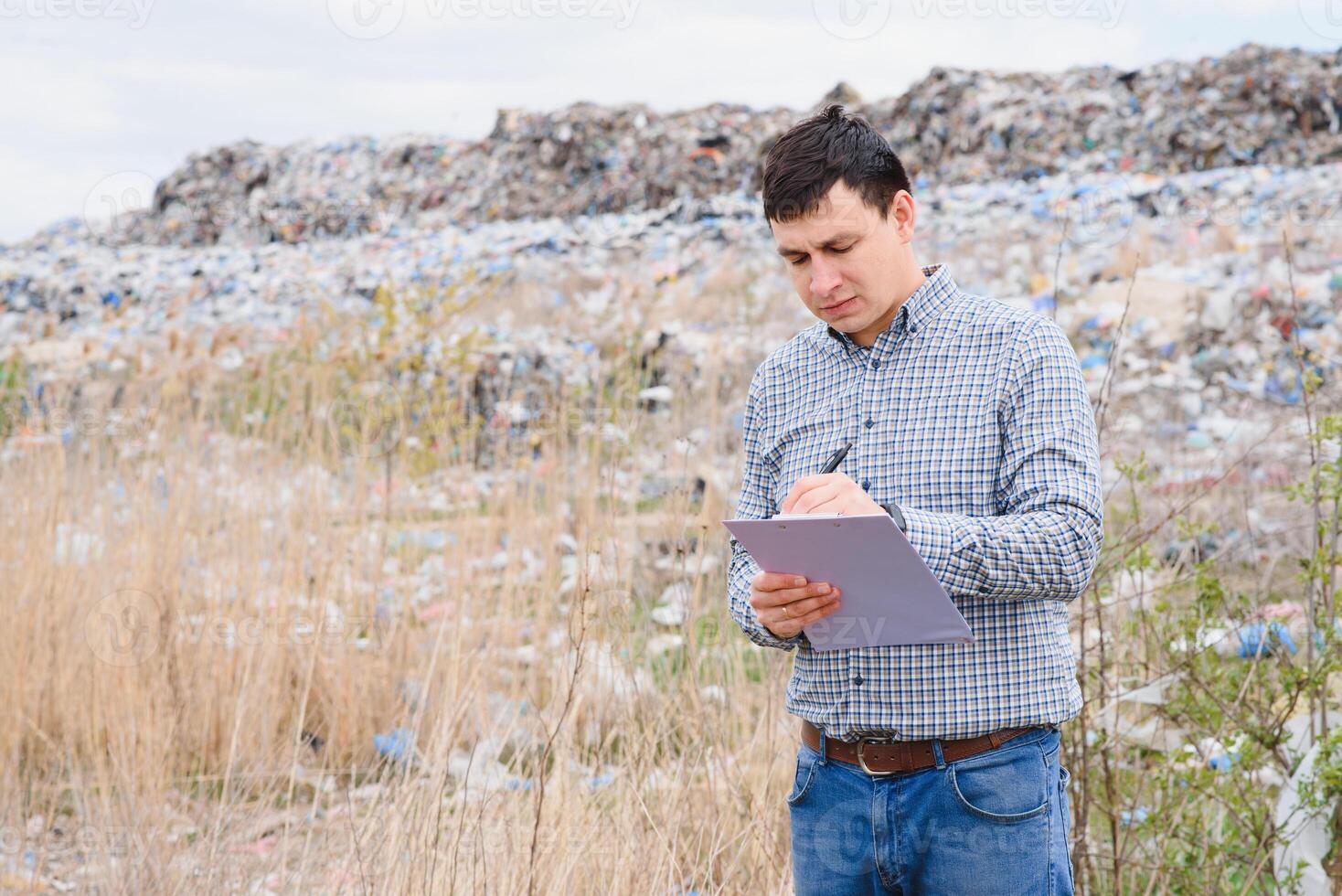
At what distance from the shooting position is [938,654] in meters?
1.42

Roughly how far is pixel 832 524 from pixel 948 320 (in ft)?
1.35

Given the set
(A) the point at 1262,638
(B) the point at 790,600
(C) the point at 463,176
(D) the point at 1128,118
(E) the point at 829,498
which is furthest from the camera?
(C) the point at 463,176

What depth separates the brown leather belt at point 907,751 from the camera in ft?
4.62

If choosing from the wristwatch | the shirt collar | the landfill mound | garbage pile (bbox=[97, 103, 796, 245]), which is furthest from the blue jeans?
garbage pile (bbox=[97, 103, 796, 245])

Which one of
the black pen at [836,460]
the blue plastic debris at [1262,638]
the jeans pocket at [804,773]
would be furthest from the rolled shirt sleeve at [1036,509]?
the blue plastic debris at [1262,638]

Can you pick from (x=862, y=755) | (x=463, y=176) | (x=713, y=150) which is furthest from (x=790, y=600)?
(x=463, y=176)

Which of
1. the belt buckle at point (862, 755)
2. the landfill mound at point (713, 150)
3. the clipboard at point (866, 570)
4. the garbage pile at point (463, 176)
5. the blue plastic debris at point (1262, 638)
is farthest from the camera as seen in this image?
the garbage pile at point (463, 176)

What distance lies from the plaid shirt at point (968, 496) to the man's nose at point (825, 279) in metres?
0.10

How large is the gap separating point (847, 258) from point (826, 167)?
111 millimetres

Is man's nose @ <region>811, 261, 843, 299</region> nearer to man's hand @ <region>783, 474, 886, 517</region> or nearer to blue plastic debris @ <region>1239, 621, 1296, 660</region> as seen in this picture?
man's hand @ <region>783, 474, 886, 517</region>

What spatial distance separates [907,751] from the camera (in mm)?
1424

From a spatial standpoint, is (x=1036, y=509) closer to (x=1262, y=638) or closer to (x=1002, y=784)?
(x=1002, y=784)

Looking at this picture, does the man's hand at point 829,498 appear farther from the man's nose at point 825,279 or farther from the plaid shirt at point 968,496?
the man's nose at point 825,279

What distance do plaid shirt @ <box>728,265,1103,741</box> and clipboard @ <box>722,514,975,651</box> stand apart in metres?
0.04
